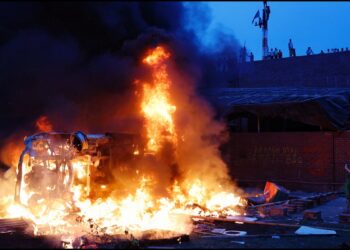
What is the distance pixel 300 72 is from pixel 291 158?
987cm

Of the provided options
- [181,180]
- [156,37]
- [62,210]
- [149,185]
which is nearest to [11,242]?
[62,210]

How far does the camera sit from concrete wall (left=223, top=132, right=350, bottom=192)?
15.3 meters

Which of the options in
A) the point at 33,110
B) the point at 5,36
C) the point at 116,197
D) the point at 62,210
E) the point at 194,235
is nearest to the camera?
the point at 194,235

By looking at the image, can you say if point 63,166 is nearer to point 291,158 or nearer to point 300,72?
point 291,158

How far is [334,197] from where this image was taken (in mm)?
13953

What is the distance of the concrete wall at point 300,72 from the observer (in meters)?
23.4

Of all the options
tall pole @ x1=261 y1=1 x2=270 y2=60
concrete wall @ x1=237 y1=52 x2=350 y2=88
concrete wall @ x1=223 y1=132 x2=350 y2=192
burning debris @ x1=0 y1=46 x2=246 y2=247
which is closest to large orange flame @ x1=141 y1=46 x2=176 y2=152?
burning debris @ x1=0 y1=46 x2=246 y2=247

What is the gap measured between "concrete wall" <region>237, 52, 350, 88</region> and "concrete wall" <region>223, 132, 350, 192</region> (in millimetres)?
5906

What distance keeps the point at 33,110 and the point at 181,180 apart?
701 centimetres

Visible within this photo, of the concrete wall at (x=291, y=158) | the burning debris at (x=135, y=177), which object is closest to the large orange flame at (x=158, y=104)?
the burning debris at (x=135, y=177)

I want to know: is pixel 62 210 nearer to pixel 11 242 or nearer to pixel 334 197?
pixel 11 242

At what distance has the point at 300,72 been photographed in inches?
972

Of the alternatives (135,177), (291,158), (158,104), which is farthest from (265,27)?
(135,177)

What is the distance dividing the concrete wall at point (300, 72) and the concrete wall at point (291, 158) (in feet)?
19.4
